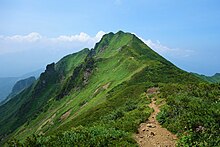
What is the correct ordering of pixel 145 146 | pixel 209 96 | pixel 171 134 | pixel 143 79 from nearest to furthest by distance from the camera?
1. pixel 145 146
2. pixel 171 134
3. pixel 209 96
4. pixel 143 79

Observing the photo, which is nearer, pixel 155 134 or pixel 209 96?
pixel 155 134

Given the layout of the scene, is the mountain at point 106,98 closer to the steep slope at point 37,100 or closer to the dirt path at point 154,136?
the steep slope at point 37,100

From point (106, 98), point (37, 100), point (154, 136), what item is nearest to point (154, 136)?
point (154, 136)

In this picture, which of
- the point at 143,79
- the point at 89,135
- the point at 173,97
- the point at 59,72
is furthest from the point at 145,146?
the point at 59,72

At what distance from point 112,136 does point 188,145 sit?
18.4 ft

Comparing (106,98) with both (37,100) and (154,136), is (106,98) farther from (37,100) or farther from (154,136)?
(37,100)

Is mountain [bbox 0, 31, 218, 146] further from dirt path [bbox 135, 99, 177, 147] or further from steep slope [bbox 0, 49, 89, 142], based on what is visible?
dirt path [bbox 135, 99, 177, 147]

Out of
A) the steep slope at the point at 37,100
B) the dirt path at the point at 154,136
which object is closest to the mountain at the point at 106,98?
the steep slope at the point at 37,100

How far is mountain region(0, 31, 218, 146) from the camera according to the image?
22.3 metres

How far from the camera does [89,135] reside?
21.8m

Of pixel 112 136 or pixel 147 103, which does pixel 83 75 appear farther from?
pixel 112 136

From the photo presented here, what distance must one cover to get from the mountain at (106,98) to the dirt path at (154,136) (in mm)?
639

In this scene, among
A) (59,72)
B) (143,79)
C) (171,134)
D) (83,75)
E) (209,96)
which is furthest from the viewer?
(59,72)

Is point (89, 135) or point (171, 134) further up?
point (89, 135)
